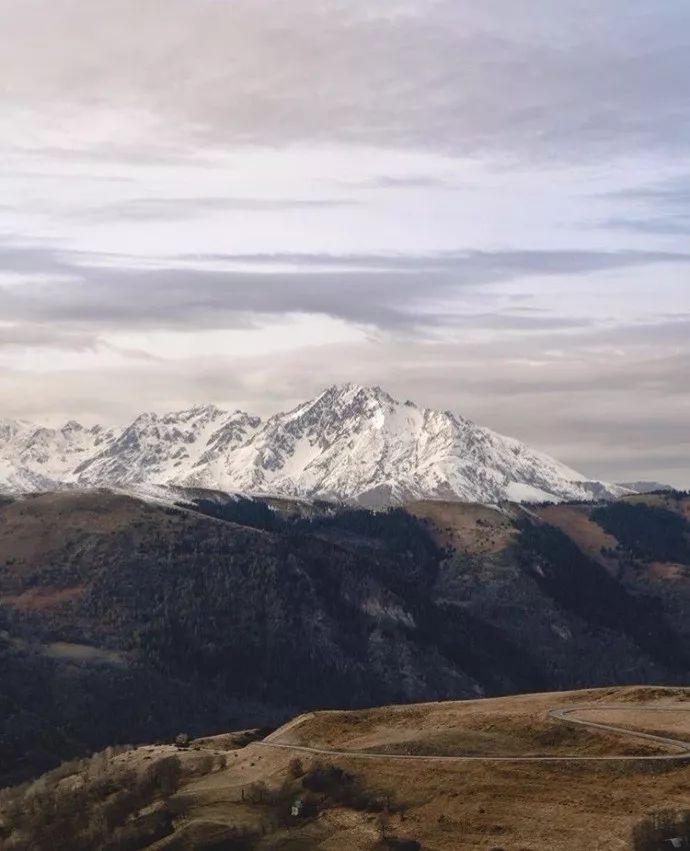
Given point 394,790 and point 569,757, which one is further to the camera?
point 569,757

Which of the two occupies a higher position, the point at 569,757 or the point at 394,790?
the point at 569,757

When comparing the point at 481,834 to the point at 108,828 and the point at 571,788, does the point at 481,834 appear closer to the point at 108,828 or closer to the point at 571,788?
the point at 571,788

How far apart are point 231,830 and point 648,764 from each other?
3353 centimetres

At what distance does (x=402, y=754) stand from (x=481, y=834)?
20702 mm

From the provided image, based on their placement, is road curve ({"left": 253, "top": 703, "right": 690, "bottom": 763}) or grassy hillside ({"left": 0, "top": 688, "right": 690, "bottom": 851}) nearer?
grassy hillside ({"left": 0, "top": 688, "right": 690, "bottom": 851})

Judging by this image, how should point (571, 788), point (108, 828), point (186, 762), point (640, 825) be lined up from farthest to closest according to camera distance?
point (186, 762) → point (108, 828) → point (571, 788) → point (640, 825)

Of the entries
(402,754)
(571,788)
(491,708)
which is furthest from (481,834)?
(491,708)

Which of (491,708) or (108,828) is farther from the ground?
(491,708)

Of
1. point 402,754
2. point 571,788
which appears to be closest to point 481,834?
point 571,788

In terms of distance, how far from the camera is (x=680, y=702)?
501 feet

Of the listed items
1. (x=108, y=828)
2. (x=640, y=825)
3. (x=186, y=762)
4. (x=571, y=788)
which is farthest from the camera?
(x=186, y=762)

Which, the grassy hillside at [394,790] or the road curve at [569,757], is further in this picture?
the road curve at [569,757]

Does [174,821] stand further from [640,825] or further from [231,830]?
[640,825]

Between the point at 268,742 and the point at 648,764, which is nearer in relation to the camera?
the point at 648,764
